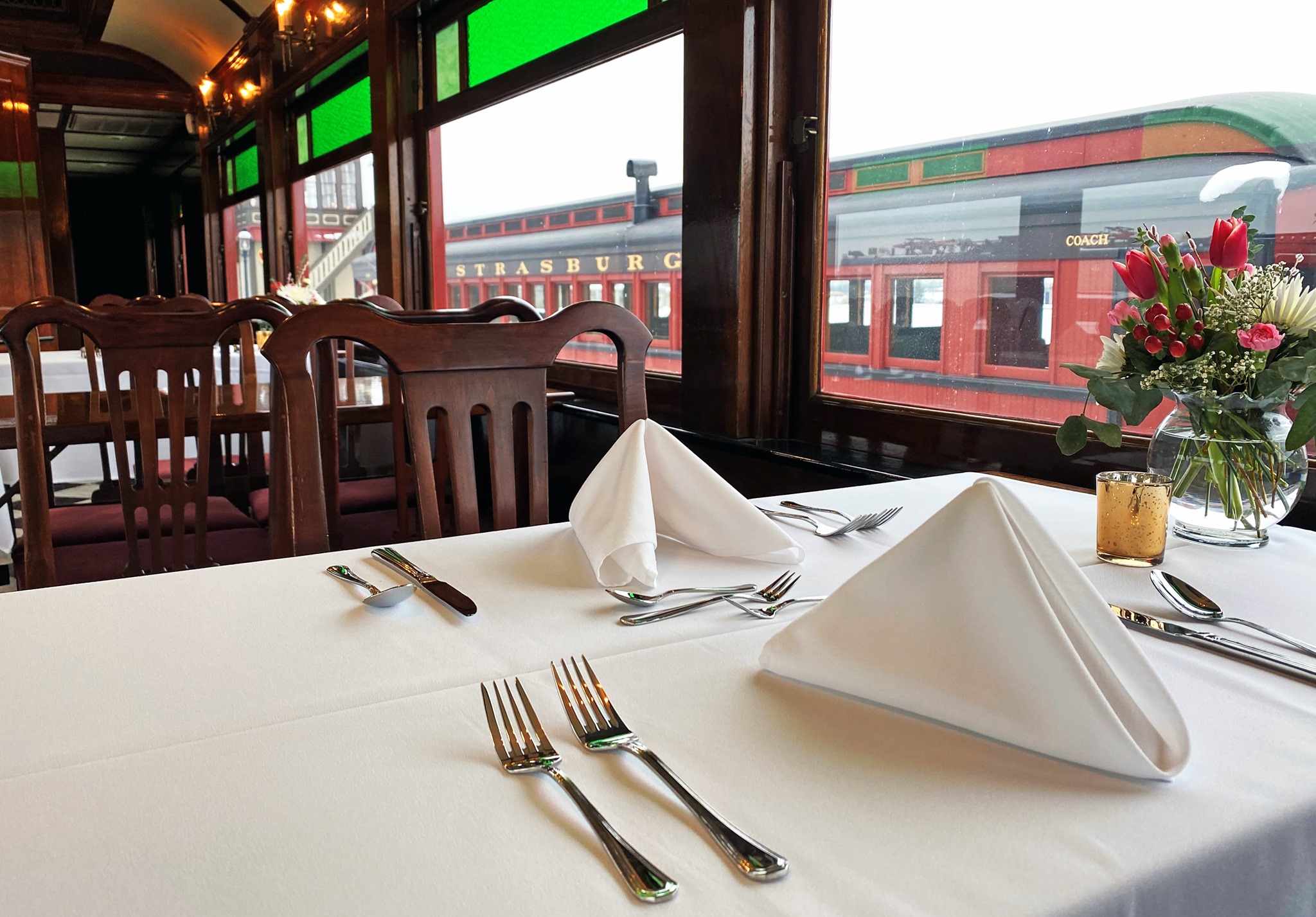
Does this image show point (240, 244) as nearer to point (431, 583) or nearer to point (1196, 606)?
point (431, 583)

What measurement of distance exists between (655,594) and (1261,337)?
23.9 inches

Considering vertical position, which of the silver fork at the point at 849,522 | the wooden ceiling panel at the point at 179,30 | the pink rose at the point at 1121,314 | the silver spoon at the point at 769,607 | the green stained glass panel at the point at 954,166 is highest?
the wooden ceiling panel at the point at 179,30

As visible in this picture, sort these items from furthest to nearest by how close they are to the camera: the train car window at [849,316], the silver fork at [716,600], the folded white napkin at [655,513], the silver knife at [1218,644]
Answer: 1. the train car window at [849,316]
2. the folded white napkin at [655,513]
3. the silver fork at [716,600]
4. the silver knife at [1218,644]

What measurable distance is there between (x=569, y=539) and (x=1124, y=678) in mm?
598

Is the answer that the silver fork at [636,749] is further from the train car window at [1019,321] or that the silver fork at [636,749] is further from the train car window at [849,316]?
the train car window at [849,316]

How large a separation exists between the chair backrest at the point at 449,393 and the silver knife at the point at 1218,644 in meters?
0.83

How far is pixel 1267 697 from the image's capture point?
0.62m

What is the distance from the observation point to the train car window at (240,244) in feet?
26.2

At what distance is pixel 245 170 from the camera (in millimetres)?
7348

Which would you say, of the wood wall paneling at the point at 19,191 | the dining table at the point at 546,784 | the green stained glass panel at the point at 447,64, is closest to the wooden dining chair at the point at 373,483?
the dining table at the point at 546,784

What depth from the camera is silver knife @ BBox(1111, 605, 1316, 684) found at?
0.66m

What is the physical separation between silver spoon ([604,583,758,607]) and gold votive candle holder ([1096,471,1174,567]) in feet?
1.21

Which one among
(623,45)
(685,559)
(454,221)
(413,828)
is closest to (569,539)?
(685,559)

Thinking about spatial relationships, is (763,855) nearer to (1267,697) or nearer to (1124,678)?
(1124,678)
